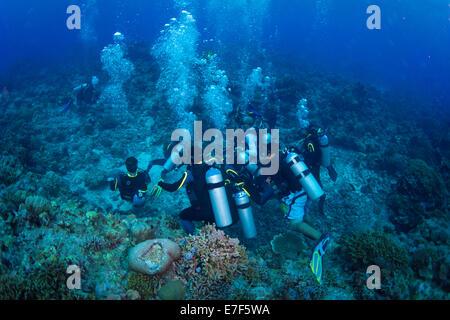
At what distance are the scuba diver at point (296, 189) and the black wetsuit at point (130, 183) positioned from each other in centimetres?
363

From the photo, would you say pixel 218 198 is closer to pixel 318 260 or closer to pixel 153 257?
pixel 153 257

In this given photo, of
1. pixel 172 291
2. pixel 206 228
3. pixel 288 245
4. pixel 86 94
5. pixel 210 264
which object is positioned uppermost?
pixel 86 94

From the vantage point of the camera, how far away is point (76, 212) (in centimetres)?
522

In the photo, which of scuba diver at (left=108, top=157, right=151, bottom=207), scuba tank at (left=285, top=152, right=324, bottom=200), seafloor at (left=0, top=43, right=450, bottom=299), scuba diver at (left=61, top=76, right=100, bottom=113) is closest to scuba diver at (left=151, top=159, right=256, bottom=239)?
seafloor at (left=0, top=43, right=450, bottom=299)

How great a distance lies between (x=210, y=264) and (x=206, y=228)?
2.66ft

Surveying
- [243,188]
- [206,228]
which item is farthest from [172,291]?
[243,188]

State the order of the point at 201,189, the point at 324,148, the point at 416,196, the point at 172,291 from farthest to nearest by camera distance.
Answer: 1. the point at 416,196
2. the point at 324,148
3. the point at 201,189
4. the point at 172,291

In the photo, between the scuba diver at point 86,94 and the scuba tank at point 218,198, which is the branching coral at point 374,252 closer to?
the scuba tank at point 218,198

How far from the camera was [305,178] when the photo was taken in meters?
5.79

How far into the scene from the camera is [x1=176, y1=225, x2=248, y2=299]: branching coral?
4.04 metres

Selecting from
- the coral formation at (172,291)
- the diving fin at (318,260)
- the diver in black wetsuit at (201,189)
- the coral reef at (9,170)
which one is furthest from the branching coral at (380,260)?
the coral reef at (9,170)

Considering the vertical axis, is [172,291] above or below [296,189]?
below
